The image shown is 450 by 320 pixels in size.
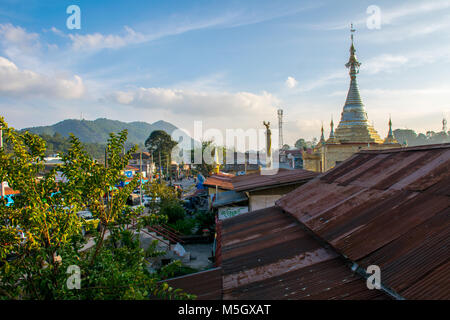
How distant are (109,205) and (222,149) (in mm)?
42214

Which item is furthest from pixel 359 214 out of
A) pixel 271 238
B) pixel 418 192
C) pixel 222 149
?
pixel 222 149

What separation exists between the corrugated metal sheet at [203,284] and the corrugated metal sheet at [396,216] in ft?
6.07

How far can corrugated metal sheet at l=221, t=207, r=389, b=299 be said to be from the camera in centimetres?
327

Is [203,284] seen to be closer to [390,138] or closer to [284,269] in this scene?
[284,269]

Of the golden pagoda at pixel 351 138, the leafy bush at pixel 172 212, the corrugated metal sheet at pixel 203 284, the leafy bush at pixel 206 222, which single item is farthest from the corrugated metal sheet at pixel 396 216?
the golden pagoda at pixel 351 138

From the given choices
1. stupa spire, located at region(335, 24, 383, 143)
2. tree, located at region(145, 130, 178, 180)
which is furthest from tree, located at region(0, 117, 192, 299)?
tree, located at region(145, 130, 178, 180)

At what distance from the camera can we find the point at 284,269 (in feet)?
13.1

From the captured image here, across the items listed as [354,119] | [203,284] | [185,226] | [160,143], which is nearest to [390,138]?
[354,119]

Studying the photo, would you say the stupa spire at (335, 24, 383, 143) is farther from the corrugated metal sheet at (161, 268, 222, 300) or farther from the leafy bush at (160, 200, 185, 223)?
the corrugated metal sheet at (161, 268, 222, 300)

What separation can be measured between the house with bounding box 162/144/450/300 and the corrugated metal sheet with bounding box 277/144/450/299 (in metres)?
0.01

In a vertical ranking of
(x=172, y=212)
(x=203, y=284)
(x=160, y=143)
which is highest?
(x=160, y=143)

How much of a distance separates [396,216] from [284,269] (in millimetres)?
1832

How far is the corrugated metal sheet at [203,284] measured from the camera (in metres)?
3.89
